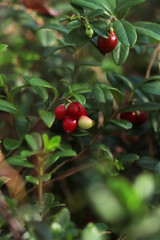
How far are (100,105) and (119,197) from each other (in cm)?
60

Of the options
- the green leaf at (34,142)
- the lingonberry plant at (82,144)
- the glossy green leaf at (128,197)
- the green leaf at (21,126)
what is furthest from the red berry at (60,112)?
the glossy green leaf at (128,197)

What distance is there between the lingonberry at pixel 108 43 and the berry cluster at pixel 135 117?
0.26 m

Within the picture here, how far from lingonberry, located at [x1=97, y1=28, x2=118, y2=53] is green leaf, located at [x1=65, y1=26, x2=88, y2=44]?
0.19 feet

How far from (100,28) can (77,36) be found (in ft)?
0.27

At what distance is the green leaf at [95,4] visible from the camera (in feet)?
3.73

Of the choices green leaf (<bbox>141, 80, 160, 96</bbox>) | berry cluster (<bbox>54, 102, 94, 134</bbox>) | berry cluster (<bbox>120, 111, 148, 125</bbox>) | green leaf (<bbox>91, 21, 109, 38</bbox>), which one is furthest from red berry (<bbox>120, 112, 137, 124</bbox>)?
green leaf (<bbox>91, 21, 109, 38</bbox>)

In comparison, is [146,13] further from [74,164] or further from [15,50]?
[74,164]

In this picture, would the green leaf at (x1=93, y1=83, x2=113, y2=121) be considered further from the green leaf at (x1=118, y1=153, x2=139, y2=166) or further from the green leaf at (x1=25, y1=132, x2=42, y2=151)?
the green leaf at (x1=25, y1=132, x2=42, y2=151)

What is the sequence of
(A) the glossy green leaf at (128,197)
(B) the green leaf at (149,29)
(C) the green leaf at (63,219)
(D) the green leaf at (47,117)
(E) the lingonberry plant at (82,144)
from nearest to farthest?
(A) the glossy green leaf at (128,197)
(E) the lingonberry plant at (82,144)
(C) the green leaf at (63,219)
(D) the green leaf at (47,117)
(B) the green leaf at (149,29)

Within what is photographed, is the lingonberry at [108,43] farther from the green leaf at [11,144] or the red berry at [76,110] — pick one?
the green leaf at [11,144]

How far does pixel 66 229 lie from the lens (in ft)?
2.95

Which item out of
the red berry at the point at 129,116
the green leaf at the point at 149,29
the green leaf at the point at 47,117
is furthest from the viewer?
the red berry at the point at 129,116

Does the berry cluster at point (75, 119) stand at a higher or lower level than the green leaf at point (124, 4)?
lower

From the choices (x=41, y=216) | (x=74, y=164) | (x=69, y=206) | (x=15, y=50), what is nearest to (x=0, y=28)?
(x=15, y=50)
